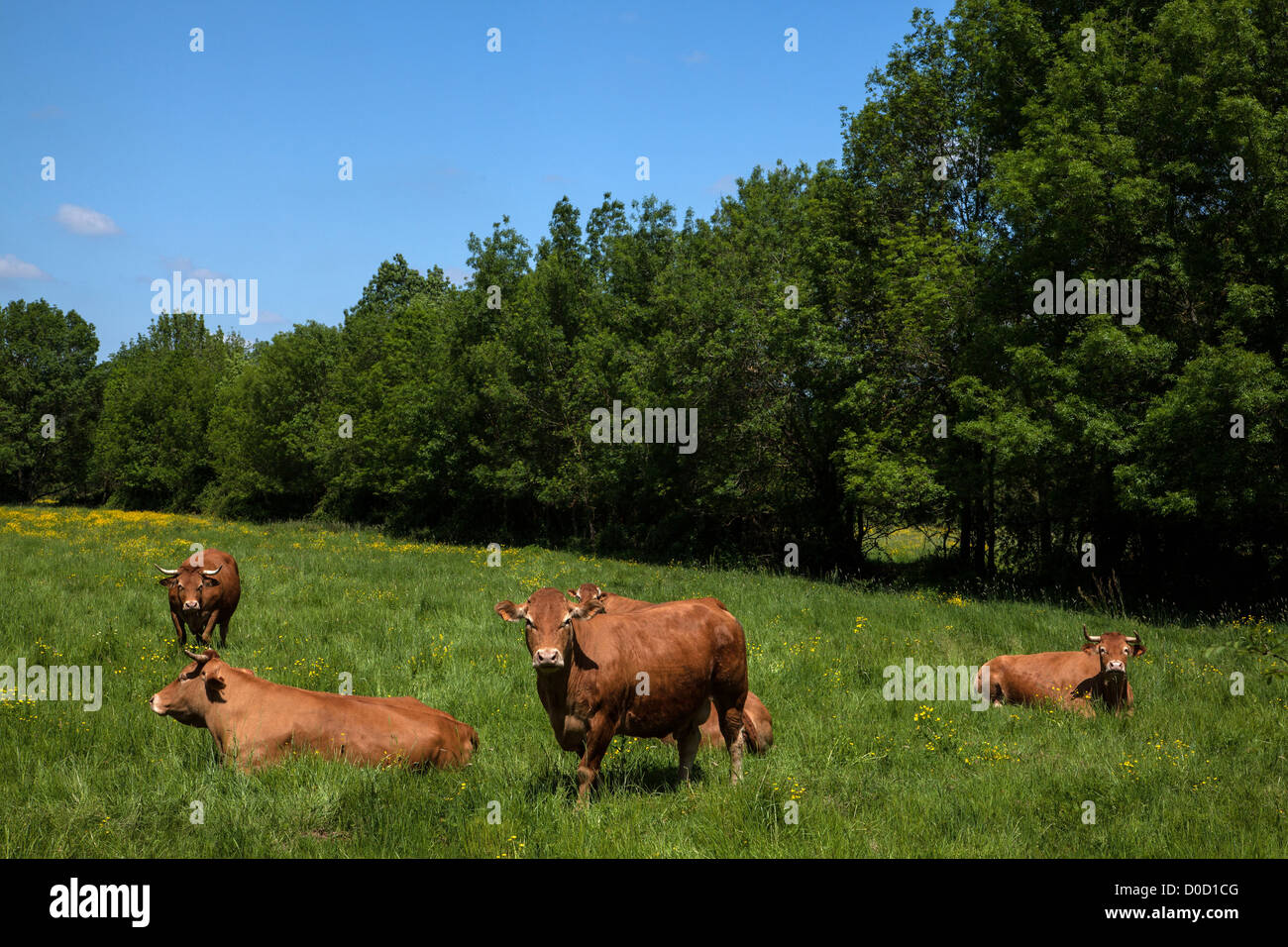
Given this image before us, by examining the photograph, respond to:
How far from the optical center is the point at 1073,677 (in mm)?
9609

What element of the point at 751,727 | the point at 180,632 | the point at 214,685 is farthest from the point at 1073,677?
the point at 180,632

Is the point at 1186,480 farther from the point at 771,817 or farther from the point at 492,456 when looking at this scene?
the point at 492,456

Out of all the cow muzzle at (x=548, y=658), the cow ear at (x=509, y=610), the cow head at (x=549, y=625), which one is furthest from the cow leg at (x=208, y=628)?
the cow muzzle at (x=548, y=658)

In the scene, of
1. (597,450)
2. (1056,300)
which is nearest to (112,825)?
(1056,300)

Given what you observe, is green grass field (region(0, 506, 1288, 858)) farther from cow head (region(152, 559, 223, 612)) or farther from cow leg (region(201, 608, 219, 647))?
cow head (region(152, 559, 223, 612))

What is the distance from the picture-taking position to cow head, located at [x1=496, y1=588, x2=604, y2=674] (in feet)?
18.0

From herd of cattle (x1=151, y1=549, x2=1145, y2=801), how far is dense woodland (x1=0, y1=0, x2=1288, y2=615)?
13433mm

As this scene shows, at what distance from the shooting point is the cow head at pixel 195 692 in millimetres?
6934

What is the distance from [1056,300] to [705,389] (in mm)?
12082

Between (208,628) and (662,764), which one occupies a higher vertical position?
(208,628)

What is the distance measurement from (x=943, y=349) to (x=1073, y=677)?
15.7 m

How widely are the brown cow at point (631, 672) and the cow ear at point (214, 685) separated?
2.88 m

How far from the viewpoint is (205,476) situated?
62.1m

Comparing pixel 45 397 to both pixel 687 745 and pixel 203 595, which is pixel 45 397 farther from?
pixel 687 745
